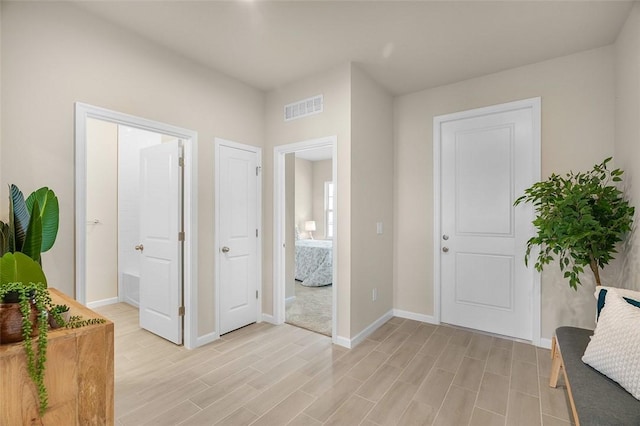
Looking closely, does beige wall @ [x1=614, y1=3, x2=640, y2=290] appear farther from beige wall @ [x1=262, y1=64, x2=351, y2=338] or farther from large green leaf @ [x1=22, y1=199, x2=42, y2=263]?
large green leaf @ [x1=22, y1=199, x2=42, y2=263]

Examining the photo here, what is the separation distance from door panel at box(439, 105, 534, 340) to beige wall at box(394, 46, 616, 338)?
0.53ft

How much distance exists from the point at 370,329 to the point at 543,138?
8.41ft

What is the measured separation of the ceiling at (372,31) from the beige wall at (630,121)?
16 centimetres

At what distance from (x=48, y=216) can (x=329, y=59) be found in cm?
250

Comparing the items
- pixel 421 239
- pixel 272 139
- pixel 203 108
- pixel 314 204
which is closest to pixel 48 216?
pixel 203 108

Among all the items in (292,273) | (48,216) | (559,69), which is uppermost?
(559,69)

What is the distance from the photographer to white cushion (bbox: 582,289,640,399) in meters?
1.38

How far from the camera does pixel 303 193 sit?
26.4ft

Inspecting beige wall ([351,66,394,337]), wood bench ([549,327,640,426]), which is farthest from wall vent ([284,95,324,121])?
wood bench ([549,327,640,426])

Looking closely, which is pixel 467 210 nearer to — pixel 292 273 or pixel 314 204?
pixel 292 273

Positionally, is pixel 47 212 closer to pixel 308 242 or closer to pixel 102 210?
pixel 102 210


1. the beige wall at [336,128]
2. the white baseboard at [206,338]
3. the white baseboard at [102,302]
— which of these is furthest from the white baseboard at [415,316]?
the white baseboard at [102,302]

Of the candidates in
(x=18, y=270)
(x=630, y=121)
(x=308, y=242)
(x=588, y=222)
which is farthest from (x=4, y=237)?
(x=308, y=242)

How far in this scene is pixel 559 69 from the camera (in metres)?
2.91
